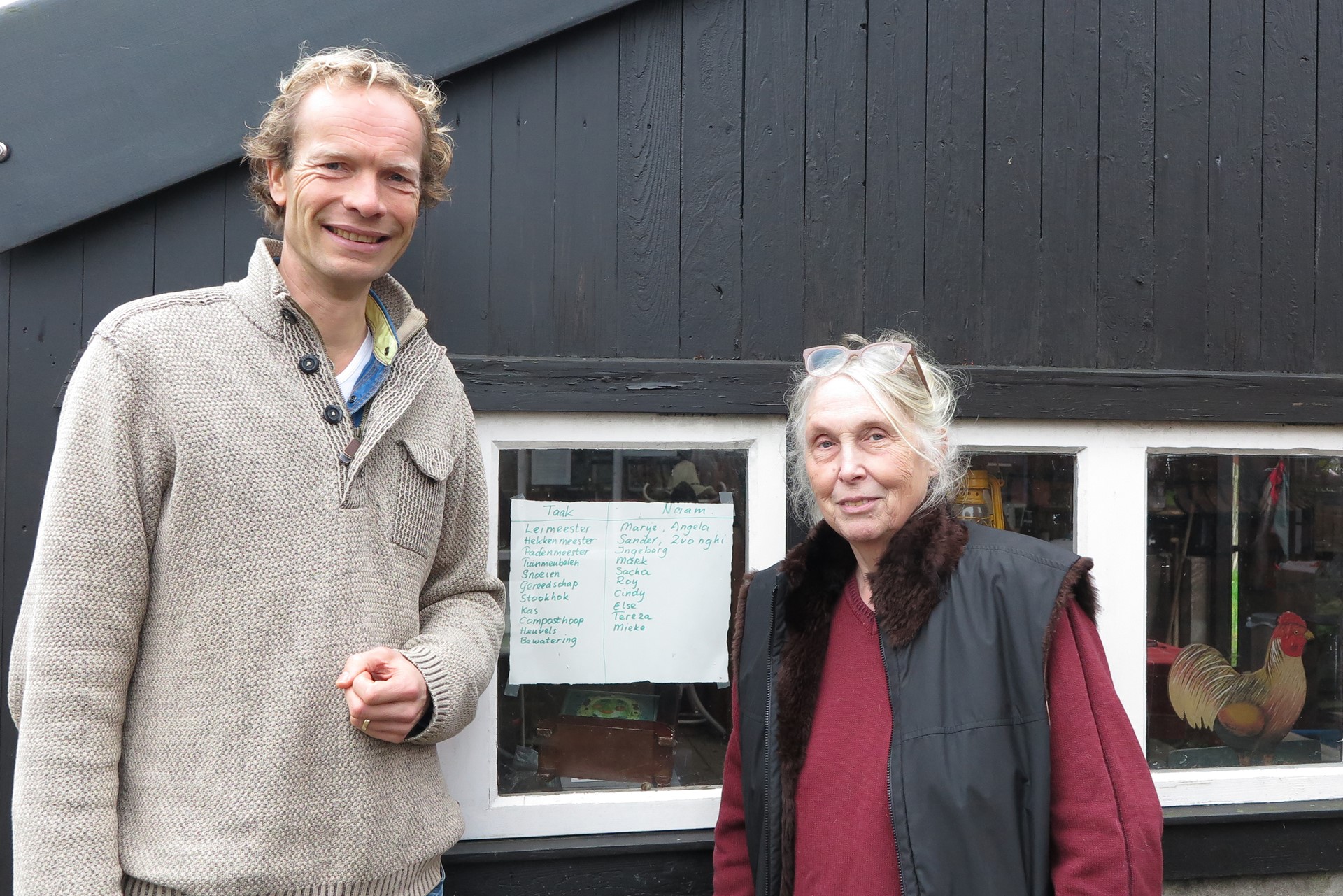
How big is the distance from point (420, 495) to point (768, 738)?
78cm

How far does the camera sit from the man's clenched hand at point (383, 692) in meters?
1.58

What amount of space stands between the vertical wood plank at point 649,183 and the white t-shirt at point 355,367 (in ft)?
2.49

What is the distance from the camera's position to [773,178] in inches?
101

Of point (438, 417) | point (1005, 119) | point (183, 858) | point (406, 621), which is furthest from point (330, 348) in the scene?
point (1005, 119)

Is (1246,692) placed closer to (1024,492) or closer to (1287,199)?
(1024,492)

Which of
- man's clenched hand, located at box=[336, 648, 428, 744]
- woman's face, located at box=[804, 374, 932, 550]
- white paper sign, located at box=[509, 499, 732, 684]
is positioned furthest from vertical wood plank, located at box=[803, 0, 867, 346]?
man's clenched hand, located at box=[336, 648, 428, 744]

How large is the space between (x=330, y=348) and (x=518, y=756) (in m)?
1.21

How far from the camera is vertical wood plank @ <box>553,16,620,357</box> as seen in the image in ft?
8.09

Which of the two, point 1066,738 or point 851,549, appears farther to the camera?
point 851,549

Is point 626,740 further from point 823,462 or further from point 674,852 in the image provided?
point 823,462

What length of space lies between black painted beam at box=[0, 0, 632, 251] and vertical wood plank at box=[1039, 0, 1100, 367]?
1.62 metres

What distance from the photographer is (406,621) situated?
69.8 inches

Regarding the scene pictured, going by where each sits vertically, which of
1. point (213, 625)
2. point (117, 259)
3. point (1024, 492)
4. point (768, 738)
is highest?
point (117, 259)

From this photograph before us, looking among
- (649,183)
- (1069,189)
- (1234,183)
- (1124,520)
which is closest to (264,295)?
(649,183)
